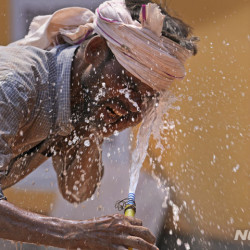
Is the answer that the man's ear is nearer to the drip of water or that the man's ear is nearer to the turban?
the turban

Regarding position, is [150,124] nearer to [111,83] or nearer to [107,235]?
[111,83]

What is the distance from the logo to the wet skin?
0.86m

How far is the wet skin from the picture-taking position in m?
1.37

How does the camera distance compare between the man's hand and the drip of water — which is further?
the drip of water

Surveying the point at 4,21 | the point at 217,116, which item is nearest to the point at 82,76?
the point at 217,116

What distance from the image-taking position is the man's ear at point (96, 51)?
70.4 inches

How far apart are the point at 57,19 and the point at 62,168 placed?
1.89 ft

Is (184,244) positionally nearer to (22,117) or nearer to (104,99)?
(104,99)

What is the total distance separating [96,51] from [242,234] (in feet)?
4.34

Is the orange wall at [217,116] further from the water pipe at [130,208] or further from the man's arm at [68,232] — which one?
the man's arm at [68,232]

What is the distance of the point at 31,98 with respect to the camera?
5.21 ft

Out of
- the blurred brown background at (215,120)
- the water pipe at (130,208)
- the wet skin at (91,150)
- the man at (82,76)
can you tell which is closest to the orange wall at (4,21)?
the blurred brown background at (215,120)

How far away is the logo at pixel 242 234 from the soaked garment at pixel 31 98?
47.0 inches

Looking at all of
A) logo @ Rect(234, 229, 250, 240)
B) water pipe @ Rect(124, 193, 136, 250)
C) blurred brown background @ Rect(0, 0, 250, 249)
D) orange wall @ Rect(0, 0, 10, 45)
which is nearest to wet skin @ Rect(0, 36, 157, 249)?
water pipe @ Rect(124, 193, 136, 250)
